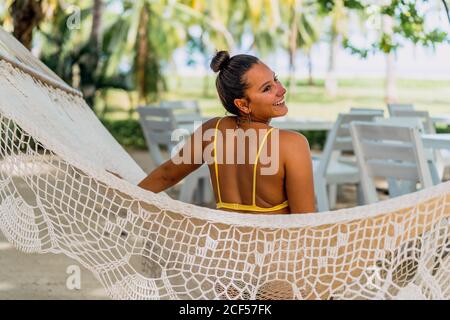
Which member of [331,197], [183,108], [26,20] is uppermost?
[26,20]

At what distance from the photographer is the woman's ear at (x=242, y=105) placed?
2.10 m

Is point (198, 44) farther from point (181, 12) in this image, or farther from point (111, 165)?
point (111, 165)

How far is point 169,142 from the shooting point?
534 cm

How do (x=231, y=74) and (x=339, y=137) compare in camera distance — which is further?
(x=339, y=137)

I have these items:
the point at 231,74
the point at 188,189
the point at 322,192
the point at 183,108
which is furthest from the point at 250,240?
the point at 183,108

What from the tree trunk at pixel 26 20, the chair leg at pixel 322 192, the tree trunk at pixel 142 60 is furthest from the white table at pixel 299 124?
the tree trunk at pixel 142 60

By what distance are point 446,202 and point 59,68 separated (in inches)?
326

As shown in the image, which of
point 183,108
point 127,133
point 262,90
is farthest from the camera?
point 127,133

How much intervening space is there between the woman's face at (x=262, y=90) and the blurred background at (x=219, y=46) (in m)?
1.52

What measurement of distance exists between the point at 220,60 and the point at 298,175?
369mm

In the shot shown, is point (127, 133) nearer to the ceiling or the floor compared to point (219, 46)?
nearer to the floor

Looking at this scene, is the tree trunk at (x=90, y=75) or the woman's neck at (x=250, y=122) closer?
the woman's neck at (x=250, y=122)

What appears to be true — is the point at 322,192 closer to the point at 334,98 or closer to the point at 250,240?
the point at 250,240

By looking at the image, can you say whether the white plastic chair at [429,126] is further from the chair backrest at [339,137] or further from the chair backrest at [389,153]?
the chair backrest at [389,153]
